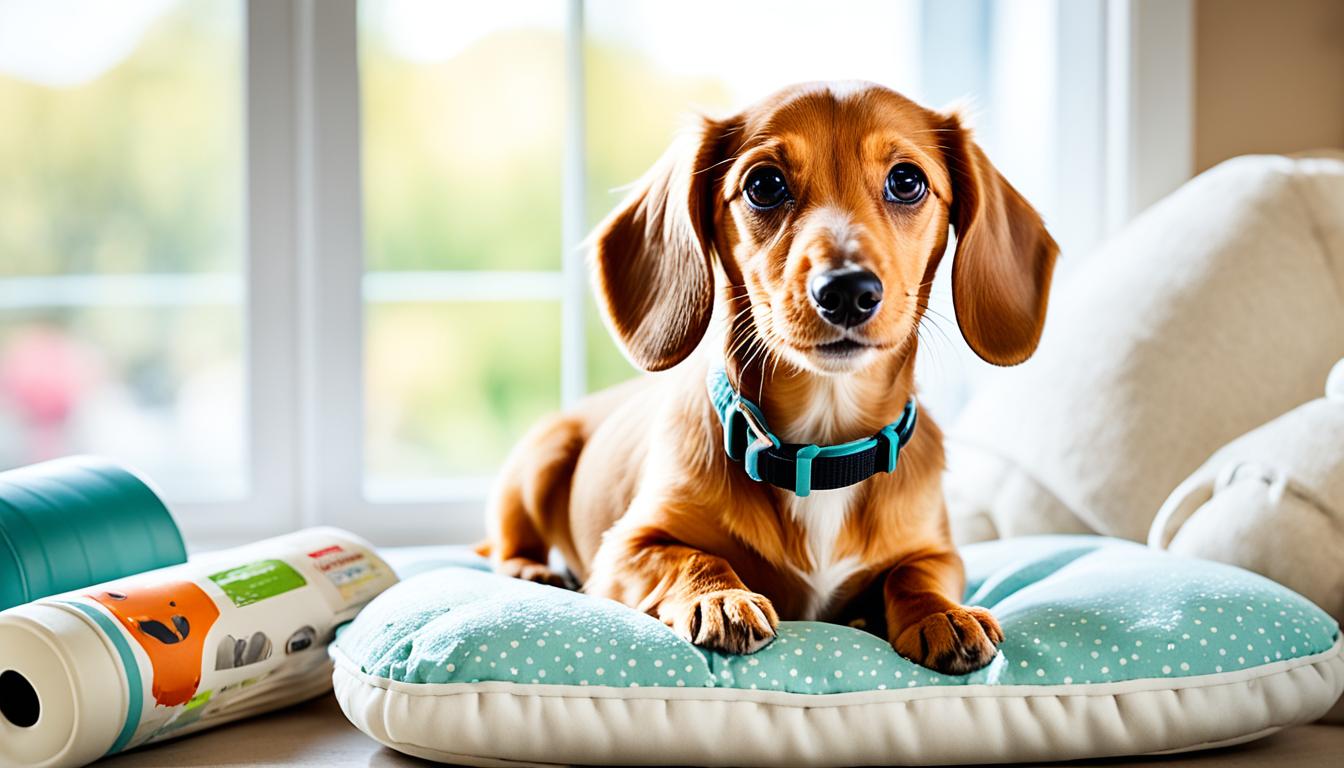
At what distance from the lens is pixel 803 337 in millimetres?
1183

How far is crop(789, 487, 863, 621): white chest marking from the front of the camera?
4.38ft

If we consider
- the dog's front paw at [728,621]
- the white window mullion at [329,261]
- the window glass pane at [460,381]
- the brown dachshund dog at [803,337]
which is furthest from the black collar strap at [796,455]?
the window glass pane at [460,381]

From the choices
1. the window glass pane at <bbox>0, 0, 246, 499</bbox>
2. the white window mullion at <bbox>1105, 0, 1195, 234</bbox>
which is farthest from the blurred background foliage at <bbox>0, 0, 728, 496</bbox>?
the white window mullion at <bbox>1105, 0, 1195, 234</bbox>

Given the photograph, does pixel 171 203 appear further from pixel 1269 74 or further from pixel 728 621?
pixel 1269 74

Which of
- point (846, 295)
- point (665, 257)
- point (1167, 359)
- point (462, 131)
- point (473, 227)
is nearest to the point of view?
point (846, 295)

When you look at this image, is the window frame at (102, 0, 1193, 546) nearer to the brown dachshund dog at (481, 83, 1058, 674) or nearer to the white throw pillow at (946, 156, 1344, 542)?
the white throw pillow at (946, 156, 1344, 542)

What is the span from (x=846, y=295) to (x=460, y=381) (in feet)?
12.7

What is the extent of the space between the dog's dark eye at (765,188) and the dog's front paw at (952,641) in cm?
46

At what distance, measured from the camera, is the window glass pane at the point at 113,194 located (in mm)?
2355

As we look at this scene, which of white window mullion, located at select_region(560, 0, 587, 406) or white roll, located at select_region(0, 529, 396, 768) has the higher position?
white window mullion, located at select_region(560, 0, 587, 406)

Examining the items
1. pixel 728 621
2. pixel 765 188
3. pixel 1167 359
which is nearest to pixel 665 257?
pixel 765 188

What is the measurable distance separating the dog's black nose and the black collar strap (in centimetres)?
20

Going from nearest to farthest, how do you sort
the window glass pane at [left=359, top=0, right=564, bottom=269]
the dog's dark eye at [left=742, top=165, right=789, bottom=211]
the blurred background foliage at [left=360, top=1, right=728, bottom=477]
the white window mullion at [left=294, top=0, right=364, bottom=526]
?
1. the dog's dark eye at [left=742, top=165, right=789, bottom=211]
2. the white window mullion at [left=294, top=0, right=364, bottom=526]
3. the window glass pane at [left=359, top=0, right=564, bottom=269]
4. the blurred background foliage at [left=360, top=1, right=728, bottom=477]

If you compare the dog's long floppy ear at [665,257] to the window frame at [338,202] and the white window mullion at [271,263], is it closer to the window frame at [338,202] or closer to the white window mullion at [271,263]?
the window frame at [338,202]
